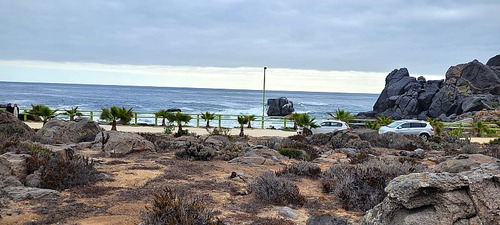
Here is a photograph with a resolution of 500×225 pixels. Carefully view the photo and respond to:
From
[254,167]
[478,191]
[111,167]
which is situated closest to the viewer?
[478,191]

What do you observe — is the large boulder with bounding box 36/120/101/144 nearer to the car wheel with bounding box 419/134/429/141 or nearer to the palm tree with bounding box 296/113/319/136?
the palm tree with bounding box 296/113/319/136

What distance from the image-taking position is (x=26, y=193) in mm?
7836

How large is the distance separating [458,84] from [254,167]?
83.8 meters

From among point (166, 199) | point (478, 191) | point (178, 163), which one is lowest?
point (178, 163)

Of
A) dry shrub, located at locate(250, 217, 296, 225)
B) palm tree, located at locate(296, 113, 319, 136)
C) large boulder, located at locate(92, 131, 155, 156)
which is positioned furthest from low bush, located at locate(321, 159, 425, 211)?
palm tree, located at locate(296, 113, 319, 136)

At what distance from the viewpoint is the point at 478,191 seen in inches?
189

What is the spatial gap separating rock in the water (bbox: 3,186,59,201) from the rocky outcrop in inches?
248

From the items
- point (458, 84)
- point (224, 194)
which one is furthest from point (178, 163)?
point (458, 84)

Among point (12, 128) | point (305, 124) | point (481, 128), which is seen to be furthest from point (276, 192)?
point (481, 128)

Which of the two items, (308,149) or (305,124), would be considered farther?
(305,124)

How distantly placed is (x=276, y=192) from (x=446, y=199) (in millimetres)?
4070

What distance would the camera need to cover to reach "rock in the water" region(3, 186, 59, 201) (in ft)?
25.3

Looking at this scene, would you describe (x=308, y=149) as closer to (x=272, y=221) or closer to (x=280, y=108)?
(x=272, y=221)

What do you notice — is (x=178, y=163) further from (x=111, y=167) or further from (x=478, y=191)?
(x=478, y=191)
